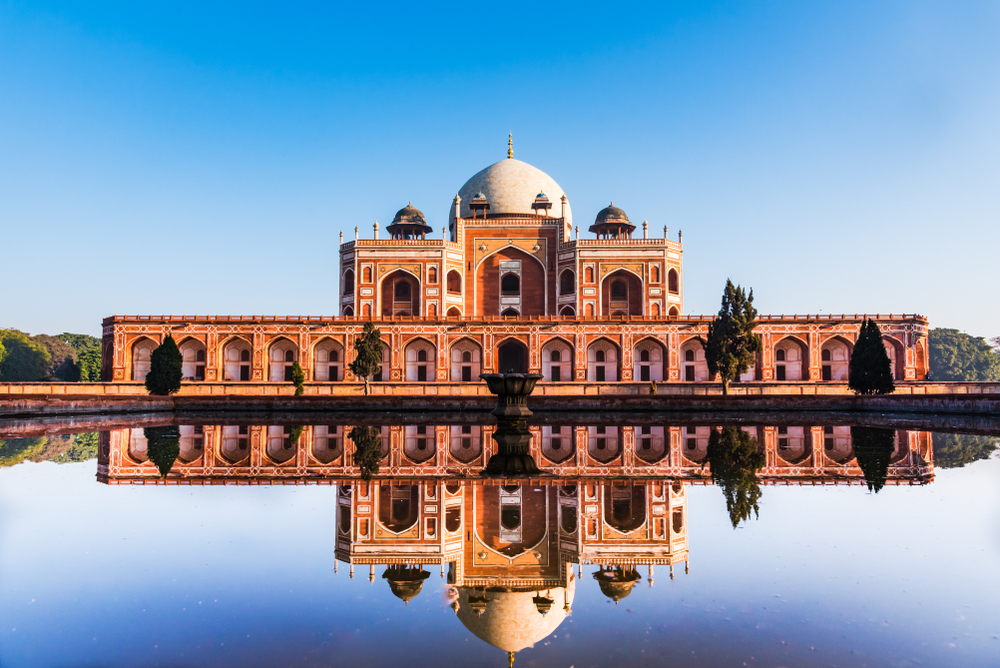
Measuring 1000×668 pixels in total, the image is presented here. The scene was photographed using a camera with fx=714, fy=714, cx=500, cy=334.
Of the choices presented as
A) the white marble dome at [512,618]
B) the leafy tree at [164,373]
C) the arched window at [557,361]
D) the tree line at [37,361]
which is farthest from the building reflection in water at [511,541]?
the tree line at [37,361]

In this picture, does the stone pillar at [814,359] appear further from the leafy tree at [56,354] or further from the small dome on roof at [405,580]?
the leafy tree at [56,354]

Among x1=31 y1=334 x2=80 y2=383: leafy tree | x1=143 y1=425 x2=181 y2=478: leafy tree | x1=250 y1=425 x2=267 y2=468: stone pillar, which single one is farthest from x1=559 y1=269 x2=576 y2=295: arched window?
x1=31 y1=334 x2=80 y2=383: leafy tree

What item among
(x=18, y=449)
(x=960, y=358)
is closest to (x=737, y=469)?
(x=18, y=449)

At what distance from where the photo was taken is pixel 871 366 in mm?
22812

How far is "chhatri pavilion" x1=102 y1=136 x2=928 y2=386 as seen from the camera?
3300 cm

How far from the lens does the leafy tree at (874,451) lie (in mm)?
8523

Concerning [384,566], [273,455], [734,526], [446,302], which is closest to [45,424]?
[273,455]

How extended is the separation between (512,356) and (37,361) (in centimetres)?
3711

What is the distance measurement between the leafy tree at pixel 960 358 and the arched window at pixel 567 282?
42833 mm

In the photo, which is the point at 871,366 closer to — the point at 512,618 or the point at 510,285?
the point at 510,285

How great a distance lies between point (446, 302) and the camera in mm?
36594

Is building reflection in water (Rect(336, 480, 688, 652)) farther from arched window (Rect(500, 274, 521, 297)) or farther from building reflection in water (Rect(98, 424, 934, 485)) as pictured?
arched window (Rect(500, 274, 521, 297))

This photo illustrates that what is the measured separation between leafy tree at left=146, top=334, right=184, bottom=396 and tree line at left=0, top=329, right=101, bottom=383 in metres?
22.0

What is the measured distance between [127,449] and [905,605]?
37.1ft
